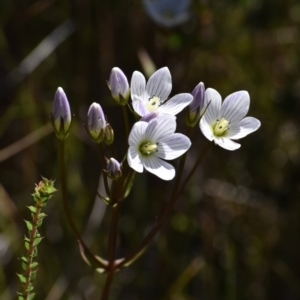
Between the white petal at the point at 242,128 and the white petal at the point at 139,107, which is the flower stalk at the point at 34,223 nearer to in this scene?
the white petal at the point at 139,107

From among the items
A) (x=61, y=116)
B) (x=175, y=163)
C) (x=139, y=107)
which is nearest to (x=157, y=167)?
(x=139, y=107)

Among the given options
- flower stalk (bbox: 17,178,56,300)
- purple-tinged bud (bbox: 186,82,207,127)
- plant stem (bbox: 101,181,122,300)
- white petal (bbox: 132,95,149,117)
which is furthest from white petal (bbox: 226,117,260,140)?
flower stalk (bbox: 17,178,56,300)

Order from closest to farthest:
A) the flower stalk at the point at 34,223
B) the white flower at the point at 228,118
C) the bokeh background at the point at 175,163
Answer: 1. the flower stalk at the point at 34,223
2. the white flower at the point at 228,118
3. the bokeh background at the point at 175,163

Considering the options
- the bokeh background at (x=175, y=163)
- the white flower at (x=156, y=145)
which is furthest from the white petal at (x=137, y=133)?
Result: the bokeh background at (x=175, y=163)

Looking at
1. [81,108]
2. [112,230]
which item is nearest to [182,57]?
[81,108]

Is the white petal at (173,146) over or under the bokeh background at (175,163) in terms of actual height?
over

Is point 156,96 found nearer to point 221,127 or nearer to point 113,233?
point 221,127

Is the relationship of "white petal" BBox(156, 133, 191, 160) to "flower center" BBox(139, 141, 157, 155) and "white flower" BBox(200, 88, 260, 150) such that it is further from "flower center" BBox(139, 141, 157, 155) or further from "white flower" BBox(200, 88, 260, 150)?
"white flower" BBox(200, 88, 260, 150)
